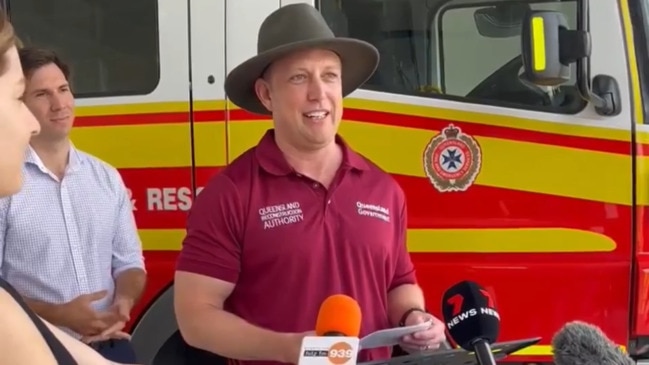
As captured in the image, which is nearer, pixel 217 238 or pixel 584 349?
pixel 584 349

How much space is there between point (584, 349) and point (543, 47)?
58.0 inches

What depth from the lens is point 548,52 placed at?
2.89 meters

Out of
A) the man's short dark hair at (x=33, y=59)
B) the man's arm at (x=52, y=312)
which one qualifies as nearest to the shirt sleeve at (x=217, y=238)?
the man's arm at (x=52, y=312)

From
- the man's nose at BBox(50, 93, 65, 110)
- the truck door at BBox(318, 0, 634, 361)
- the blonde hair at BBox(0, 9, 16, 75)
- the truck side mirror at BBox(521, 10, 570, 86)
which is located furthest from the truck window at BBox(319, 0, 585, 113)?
the blonde hair at BBox(0, 9, 16, 75)

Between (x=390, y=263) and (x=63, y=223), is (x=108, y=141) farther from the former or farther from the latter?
(x=390, y=263)

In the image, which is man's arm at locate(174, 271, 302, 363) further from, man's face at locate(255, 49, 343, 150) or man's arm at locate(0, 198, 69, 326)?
man's arm at locate(0, 198, 69, 326)

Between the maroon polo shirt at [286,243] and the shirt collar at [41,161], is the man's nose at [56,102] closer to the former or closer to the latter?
the shirt collar at [41,161]

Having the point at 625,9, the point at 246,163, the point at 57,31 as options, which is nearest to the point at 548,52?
the point at 625,9

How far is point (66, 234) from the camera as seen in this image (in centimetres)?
280

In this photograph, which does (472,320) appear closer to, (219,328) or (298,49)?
(219,328)

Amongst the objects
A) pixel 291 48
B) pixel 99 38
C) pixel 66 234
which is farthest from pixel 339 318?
pixel 99 38

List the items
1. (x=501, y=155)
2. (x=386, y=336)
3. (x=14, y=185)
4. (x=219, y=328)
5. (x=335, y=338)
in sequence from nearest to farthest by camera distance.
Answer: (x=14, y=185) < (x=335, y=338) < (x=386, y=336) < (x=219, y=328) < (x=501, y=155)

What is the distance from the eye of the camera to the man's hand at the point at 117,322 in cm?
281

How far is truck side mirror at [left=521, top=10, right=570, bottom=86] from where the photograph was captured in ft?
9.41
